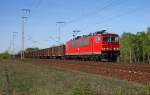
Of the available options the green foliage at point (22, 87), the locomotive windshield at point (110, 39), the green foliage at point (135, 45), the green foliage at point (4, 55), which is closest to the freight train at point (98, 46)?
the locomotive windshield at point (110, 39)

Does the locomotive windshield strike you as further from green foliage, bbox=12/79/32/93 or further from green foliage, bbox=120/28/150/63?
green foliage, bbox=120/28/150/63

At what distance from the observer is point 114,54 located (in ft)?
140

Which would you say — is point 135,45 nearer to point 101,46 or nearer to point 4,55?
point 4,55

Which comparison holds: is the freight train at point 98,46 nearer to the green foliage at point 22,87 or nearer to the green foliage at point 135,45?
the green foliage at point 22,87

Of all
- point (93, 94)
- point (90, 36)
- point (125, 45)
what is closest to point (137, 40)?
point (125, 45)

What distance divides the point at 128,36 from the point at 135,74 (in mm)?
82407

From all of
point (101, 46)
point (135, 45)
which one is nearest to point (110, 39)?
point (101, 46)

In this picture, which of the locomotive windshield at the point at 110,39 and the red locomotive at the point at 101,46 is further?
the locomotive windshield at the point at 110,39

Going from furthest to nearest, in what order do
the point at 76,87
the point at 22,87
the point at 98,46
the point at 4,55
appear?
1. the point at 4,55
2. the point at 98,46
3. the point at 22,87
4. the point at 76,87

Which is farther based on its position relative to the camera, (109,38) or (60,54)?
(60,54)

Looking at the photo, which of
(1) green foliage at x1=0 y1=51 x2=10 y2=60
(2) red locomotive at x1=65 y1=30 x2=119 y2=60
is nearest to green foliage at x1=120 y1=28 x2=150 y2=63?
(1) green foliage at x1=0 y1=51 x2=10 y2=60

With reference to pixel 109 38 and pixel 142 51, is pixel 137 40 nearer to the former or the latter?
pixel 142 51

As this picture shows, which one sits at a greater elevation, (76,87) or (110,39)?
(110,39)

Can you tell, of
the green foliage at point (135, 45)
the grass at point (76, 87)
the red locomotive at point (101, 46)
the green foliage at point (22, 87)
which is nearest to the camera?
the grass at point (76, 87)
